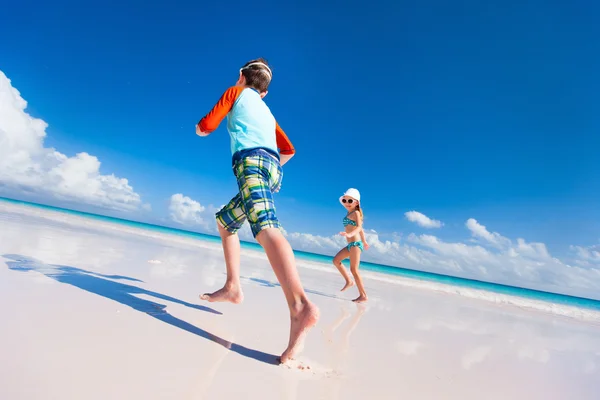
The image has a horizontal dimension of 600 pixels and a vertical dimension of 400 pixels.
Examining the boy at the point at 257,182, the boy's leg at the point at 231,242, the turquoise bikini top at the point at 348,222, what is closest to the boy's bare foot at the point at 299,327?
the boy at the point at 257,182

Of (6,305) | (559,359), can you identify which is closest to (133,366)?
(6,305)

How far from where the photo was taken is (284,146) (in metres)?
2.59

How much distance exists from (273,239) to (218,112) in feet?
2.93

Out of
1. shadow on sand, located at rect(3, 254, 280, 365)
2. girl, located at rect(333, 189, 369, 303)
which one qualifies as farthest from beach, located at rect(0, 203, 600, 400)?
girl, located at rect(333, 189, 369, 303)

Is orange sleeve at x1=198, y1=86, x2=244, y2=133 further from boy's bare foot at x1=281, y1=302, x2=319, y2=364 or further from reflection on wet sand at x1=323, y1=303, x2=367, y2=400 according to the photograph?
reflection on wet sand at x1=323, y1=303, x2=367, y2=400

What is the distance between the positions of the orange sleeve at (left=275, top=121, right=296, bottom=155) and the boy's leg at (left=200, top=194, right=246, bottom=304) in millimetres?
506

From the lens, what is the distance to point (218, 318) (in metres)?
2.43

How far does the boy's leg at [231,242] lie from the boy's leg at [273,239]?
565mm

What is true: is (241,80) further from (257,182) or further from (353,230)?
(353,230)

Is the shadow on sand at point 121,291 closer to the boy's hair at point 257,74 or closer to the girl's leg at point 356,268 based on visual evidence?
the boy's hair at point 257,74

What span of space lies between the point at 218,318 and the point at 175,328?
46cm

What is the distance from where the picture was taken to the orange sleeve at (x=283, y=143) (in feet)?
8.25

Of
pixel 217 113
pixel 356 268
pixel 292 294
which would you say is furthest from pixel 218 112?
pixel 356 268

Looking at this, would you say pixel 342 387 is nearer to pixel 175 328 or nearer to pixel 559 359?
pixel 175 328
